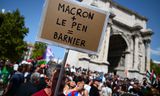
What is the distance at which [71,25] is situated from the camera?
3.22m

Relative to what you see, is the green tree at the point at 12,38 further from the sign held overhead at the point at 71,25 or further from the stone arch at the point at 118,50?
the sign held overhead at the point at 71,25

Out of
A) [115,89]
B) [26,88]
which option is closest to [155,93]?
[26,88]

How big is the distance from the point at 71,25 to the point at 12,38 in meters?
31.6

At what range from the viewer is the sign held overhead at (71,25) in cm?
320

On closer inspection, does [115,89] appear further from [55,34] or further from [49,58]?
[55,34]

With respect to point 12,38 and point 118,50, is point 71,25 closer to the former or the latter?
point 12,38

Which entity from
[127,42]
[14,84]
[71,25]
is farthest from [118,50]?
[71,25]

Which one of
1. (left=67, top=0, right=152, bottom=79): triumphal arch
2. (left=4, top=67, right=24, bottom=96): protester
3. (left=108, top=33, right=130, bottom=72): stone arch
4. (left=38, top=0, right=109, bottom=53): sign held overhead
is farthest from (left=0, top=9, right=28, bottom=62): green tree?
(left=38, top=0, right=109, bottom=53): sign held overhead

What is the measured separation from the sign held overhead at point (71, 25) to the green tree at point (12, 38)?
31.0 metres

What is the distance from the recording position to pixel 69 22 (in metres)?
3.23

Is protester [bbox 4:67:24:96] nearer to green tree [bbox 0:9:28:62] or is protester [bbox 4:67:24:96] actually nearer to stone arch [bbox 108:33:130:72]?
green tree [bbox 0:9:28:62]

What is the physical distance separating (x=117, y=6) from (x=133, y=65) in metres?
10.2

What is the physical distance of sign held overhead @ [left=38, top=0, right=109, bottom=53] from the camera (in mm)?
3195

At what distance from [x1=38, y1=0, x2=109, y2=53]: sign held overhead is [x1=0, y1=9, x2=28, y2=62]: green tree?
102 feet
